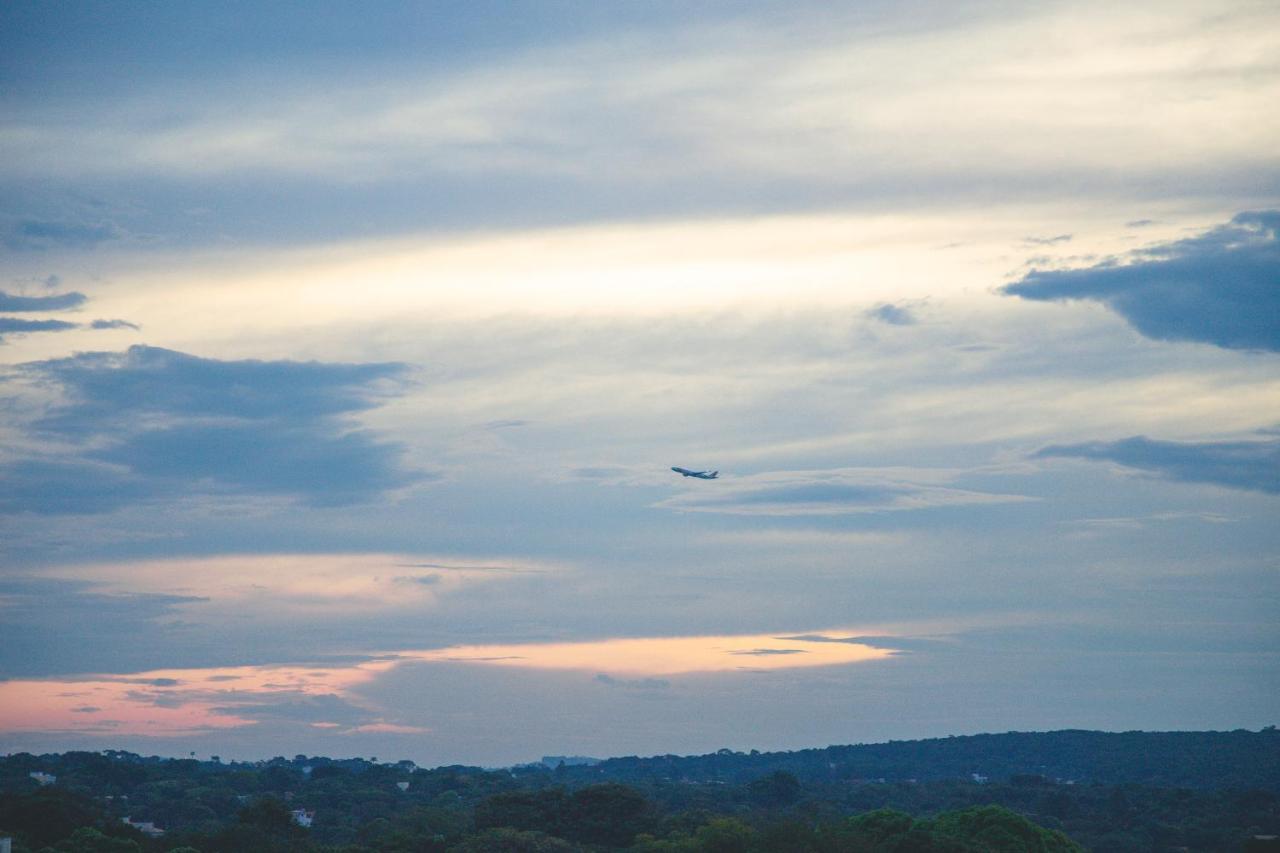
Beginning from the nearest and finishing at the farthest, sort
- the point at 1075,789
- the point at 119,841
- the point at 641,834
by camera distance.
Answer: the point at 119,841, the point at 641,834, the point at 1075,789

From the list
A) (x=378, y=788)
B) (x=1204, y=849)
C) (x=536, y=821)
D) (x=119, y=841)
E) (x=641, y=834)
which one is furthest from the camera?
(x=378, y=788)

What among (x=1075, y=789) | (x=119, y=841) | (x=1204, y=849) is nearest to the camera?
(x=119, y=841)

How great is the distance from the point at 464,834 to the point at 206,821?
53.8m

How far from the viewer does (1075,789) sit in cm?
19638

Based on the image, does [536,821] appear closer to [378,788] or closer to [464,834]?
[464,834]

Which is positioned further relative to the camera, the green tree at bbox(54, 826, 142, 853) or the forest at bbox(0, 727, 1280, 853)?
the forest at bbox(0, 727, 1280, 853)

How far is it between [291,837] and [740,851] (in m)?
39.3

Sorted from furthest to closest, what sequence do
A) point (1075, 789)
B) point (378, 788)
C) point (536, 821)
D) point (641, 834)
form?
point (1075, 789), point (378, 788), point (536, 821), point (641, 834)

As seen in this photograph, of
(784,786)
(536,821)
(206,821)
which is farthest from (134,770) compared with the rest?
(536,821)

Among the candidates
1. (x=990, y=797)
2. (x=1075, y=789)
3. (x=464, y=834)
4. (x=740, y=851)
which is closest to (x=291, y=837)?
(x=464, y=834)

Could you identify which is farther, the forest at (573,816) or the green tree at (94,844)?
the forest at (573,816)

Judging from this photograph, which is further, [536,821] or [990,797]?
[990,797]

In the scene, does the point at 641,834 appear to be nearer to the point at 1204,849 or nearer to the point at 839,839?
the point at 839,839

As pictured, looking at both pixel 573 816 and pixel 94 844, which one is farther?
pixel 573 816
